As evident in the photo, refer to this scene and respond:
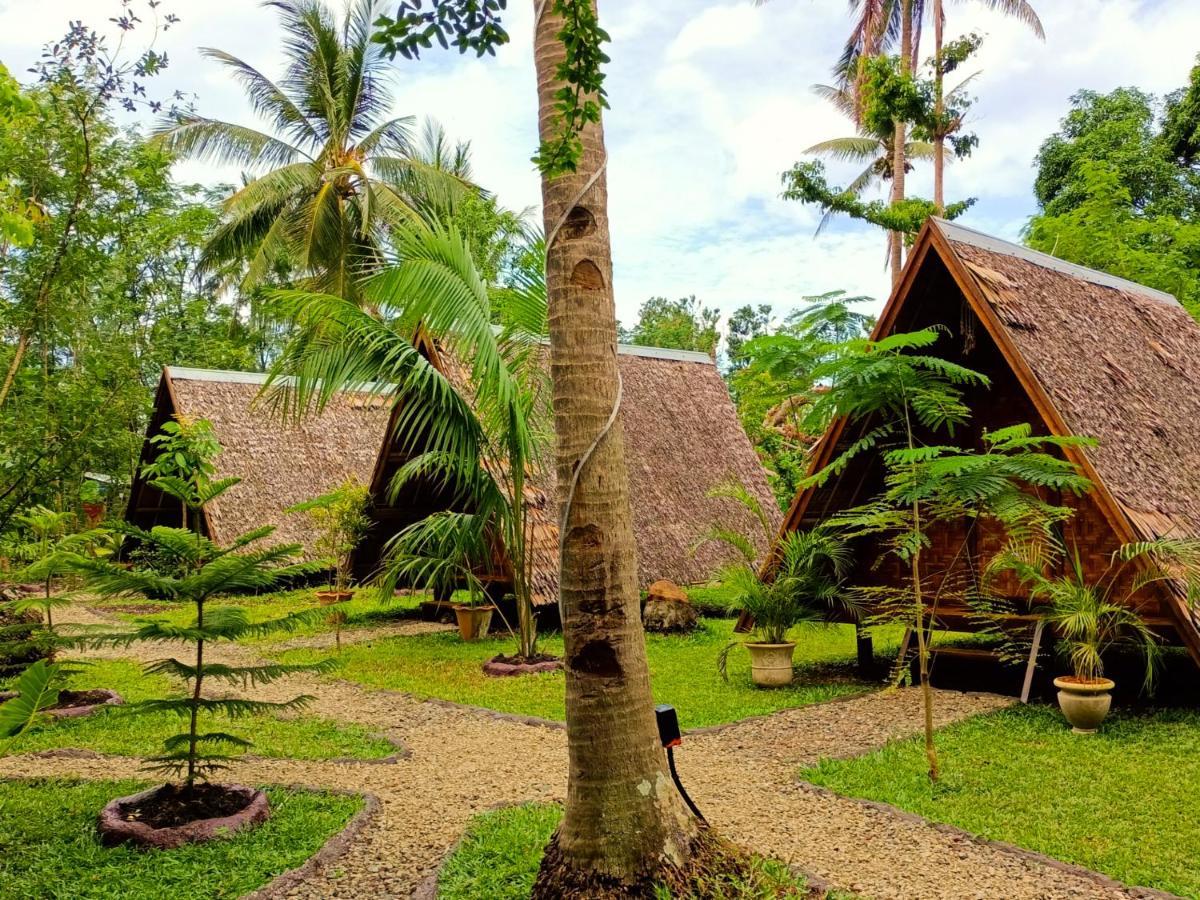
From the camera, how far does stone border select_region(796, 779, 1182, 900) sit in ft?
10.4

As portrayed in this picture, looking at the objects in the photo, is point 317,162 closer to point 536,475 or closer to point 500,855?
point 536,475

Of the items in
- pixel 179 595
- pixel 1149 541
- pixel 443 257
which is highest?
pixel 443 257

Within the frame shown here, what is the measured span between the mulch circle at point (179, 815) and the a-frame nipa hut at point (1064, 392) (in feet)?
14.7

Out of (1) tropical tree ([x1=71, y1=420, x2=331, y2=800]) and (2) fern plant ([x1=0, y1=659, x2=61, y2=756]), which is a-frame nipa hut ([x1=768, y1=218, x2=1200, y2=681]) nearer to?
(1) tropical tree ([x1=71, y1=420, x2=331, y2=800])

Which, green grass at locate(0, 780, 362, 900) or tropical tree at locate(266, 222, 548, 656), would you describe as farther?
tropical tree at locate(266, 222, 548, 656)

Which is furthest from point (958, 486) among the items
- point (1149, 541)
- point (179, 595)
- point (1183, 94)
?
point (1183, 94)

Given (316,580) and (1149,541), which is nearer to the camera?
(1149,541)

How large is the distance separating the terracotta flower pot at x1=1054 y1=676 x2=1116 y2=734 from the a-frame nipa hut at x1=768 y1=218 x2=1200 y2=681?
53 centimetres

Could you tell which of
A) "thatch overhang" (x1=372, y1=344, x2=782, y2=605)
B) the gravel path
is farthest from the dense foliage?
the gravel path

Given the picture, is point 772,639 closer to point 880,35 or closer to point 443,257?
point 443,257

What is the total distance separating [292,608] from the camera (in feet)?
36.9

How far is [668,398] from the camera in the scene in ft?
40.1

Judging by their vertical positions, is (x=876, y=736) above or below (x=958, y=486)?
below

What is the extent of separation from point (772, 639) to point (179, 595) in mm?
4295
